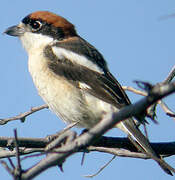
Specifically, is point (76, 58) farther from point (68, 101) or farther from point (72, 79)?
point (68, 101)

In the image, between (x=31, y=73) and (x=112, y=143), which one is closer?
(x=112, y=143)

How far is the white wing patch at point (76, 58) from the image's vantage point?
4.58 metres

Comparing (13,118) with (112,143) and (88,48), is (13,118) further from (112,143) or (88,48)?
(88,48)

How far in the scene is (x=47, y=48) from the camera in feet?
15.8

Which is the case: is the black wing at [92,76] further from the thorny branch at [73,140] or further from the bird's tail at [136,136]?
the thorny branch at [73,140]

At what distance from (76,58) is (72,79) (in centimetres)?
34

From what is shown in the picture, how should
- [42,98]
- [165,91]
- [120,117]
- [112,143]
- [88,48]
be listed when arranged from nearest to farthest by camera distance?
[165,91], [120,117], [112,143], [42,98], [88,48]

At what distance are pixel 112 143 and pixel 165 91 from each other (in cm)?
222

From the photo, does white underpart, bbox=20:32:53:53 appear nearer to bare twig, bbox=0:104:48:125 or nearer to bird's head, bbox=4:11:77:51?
bird's head, bbox=4:11:77:51

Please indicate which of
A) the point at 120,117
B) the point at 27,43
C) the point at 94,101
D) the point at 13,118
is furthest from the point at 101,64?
the point at 120,117

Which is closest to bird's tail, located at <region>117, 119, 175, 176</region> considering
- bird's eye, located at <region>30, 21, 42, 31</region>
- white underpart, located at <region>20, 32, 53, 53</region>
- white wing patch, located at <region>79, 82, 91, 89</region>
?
white wing patch, located at <region>79, 82, 91, 89</region>

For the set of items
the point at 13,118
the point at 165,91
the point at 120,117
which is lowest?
the point at 13,118

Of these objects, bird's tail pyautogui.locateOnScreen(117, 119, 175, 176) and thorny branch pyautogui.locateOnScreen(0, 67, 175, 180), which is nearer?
thorny branch pyautogui.locateOnScreen(0, 67, 175, 180)

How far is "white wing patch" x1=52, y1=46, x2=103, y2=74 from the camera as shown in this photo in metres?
4.58
